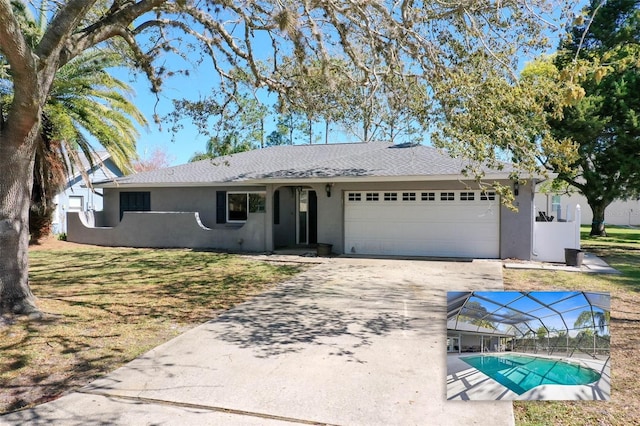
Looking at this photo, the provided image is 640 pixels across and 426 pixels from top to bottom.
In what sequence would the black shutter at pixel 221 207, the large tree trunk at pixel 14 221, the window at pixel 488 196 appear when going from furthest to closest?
1. the black shutter at pixel 221 207
2. the window at pixel 488 196
3. the large tree trunk at pixel 14 221

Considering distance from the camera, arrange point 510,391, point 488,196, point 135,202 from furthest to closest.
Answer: point 135,202
point 488,196
point 510,391

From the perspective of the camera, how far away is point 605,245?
18.8 metres

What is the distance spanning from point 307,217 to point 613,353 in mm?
13189

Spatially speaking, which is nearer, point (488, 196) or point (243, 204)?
point (488, 196)

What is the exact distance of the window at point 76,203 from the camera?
995 inches

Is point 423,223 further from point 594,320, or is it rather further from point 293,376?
point 594,320

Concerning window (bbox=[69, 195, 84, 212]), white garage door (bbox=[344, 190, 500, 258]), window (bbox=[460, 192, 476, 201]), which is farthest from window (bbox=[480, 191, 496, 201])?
window (bbox=[69, 195, 84, 212])

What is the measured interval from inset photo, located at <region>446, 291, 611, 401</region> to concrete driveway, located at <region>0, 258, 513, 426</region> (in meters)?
1.13

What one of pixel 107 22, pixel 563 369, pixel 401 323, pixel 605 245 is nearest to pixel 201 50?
pixel 107 22

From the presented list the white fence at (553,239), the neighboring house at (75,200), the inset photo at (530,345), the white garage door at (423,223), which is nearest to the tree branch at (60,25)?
the inset photo at (530,345)

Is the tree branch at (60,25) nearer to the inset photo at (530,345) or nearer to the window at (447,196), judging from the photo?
the inset photo at (530,345)

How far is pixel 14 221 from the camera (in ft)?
22.0

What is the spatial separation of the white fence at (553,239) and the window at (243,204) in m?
9.42

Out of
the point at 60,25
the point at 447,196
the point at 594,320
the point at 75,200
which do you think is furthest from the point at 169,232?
the point at 594,320
